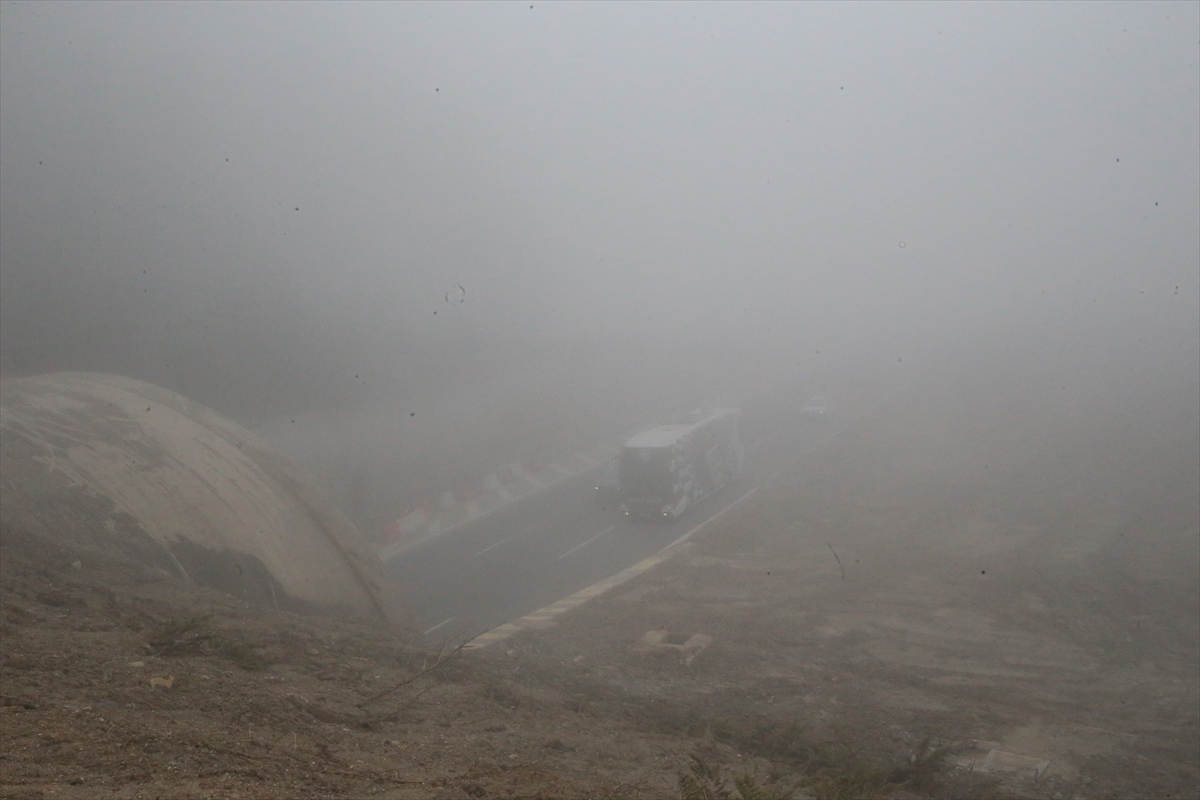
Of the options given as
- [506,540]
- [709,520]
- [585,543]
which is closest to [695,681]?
[585,543]

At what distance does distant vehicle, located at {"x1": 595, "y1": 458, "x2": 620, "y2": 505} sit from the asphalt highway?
0.87 feet

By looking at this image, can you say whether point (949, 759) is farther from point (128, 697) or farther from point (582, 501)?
point (582, 501)

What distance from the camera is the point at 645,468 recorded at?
21.6 meters

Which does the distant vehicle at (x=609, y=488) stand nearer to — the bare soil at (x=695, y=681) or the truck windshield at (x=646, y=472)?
the truck windshield at (x=646, y=472)

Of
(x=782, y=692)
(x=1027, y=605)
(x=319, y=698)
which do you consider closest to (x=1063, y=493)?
(x=1027, y=605)

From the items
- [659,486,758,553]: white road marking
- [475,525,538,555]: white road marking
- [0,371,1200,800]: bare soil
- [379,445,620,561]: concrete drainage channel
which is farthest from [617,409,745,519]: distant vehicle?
[379,445,620,561]: concrete drainage channel

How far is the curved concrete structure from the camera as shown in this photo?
1137cm

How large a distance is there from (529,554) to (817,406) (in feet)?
64.2

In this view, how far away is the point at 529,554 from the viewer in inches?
789

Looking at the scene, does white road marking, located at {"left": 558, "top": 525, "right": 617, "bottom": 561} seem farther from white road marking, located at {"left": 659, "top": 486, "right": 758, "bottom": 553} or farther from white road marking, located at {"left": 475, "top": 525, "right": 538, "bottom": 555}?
white road marking, located at {"left": 659, "top": 486, "right": 758, "bottom": 553}

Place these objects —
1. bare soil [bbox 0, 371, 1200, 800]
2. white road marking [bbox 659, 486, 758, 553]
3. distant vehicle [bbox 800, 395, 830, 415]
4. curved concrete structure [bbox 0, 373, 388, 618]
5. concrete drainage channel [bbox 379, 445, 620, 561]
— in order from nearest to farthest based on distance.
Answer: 1. bare soil [bbox 0, 371, 1200, 800]
2. curved concrete structure [bbox 0, 373, 388, 618]
3. white road marking [bbox 659, 486, 758, 553]
4. concrete drainage channel [bbox 379, 445, 620, 561]
5. distant vehicle [bbox 800, 395, 830, 415]

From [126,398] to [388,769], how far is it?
11990 millimetres

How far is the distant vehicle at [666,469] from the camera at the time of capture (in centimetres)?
2153

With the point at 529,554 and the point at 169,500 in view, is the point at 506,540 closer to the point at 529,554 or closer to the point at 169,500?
the point at 529,554
